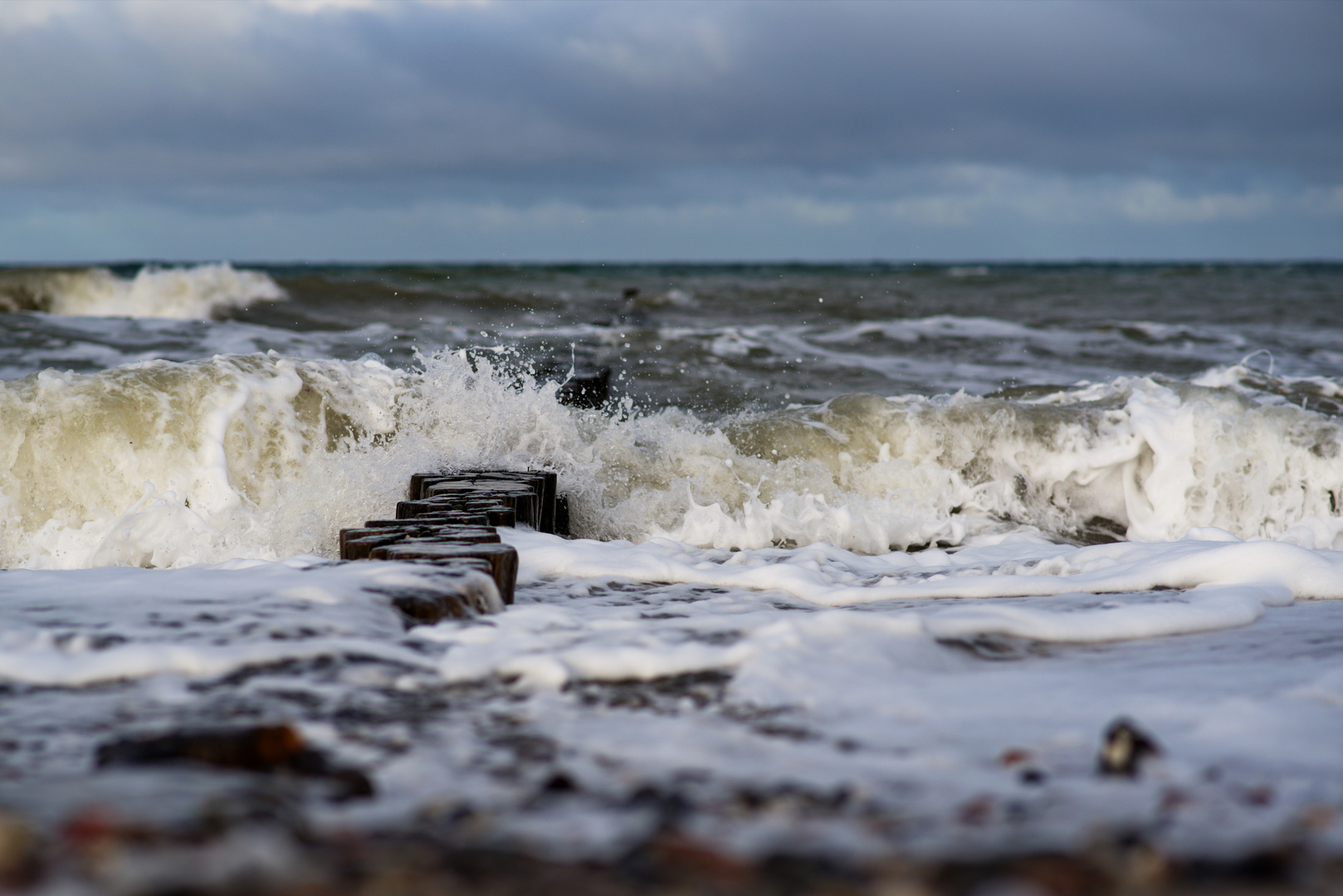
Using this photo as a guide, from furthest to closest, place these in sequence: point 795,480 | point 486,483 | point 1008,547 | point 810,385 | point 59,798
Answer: point 810,385 → point 795,480 → point 1008,547 → point 486,483 → point 59,798

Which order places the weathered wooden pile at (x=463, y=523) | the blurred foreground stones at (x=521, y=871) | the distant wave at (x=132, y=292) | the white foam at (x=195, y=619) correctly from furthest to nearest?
the distant wave at (x=132, y=292) < the weathered wooden pile at (x=463, y=523) < the white foam at (x=195, y=619) < the blurred foreground stones at (x=521, y=871)

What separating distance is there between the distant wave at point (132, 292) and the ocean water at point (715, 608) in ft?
27.7

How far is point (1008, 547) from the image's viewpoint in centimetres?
493

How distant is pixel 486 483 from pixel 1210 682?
2883 mm

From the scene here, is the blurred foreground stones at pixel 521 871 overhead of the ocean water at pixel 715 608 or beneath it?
overhead

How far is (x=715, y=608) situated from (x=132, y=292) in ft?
59.1

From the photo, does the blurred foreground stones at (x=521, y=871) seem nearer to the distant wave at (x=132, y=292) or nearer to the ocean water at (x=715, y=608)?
the ocean water at (x=715, y=608)

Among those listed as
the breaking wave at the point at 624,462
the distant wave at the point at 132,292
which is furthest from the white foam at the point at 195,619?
the distant wave at the point at 132,292

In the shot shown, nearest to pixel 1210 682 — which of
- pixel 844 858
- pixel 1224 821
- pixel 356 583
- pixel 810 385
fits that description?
pixel 1224 821

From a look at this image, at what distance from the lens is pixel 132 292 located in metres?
18.0

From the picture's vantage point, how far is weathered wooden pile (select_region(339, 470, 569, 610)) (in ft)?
9.52

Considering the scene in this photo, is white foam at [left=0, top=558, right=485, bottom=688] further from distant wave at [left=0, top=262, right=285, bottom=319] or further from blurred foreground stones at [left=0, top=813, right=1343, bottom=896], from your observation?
distant wave at [left=0, top=262, right=285, bottom=319]

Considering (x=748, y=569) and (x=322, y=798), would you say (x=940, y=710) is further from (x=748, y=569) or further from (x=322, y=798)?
(x=748, y=569)

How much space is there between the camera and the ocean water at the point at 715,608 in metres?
1.47
